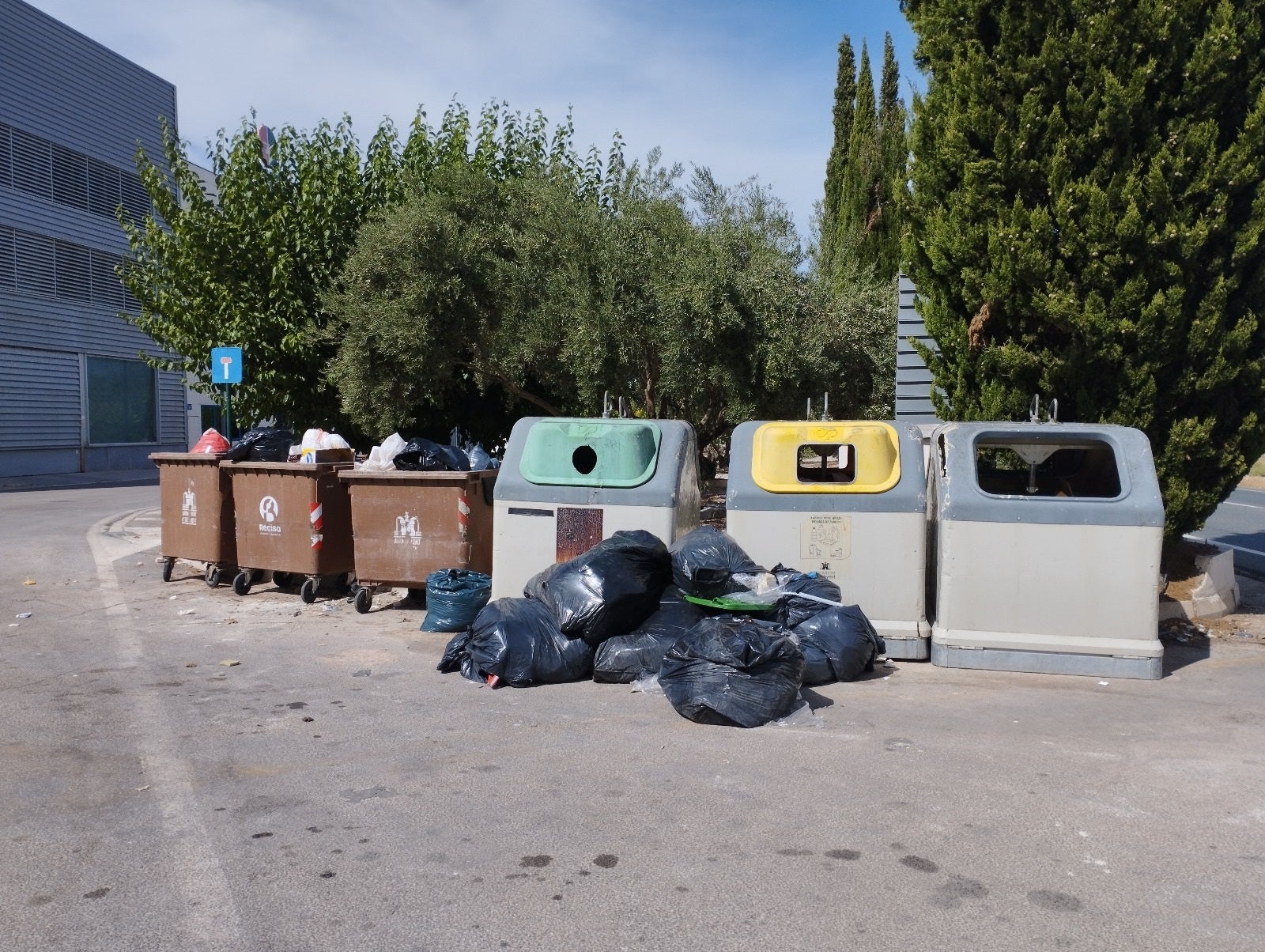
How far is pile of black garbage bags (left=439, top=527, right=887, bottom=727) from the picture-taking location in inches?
243

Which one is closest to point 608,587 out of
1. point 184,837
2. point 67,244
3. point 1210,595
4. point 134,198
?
point 184,837

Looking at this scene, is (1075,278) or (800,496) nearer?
(800,496)

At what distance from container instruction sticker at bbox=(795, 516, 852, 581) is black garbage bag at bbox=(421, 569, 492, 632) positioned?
2.38 m

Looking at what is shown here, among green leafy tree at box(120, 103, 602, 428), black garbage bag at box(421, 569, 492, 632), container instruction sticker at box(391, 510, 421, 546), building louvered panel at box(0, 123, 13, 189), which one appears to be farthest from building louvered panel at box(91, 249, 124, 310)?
black garbage bag at box(421, 569, 492, 632)

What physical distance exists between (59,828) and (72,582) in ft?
22.4

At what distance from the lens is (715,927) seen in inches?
127

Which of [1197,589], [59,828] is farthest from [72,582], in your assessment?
[1197,589]

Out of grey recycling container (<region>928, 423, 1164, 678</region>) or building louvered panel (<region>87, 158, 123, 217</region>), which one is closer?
grey recycling container (<region>928, 423, 1164, 678</region>)

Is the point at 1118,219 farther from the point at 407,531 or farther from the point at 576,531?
the point at 407,531

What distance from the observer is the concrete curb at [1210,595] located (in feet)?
26.8

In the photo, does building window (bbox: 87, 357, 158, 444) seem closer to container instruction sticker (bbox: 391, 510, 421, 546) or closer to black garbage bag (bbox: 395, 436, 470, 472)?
black garbage bag (bbox: 395, 436, 470, 472)

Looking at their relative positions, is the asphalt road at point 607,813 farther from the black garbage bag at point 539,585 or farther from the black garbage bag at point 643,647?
the black garbage bag at point 539,585

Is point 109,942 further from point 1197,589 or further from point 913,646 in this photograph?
point 1197,589

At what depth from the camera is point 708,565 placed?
6445mm
